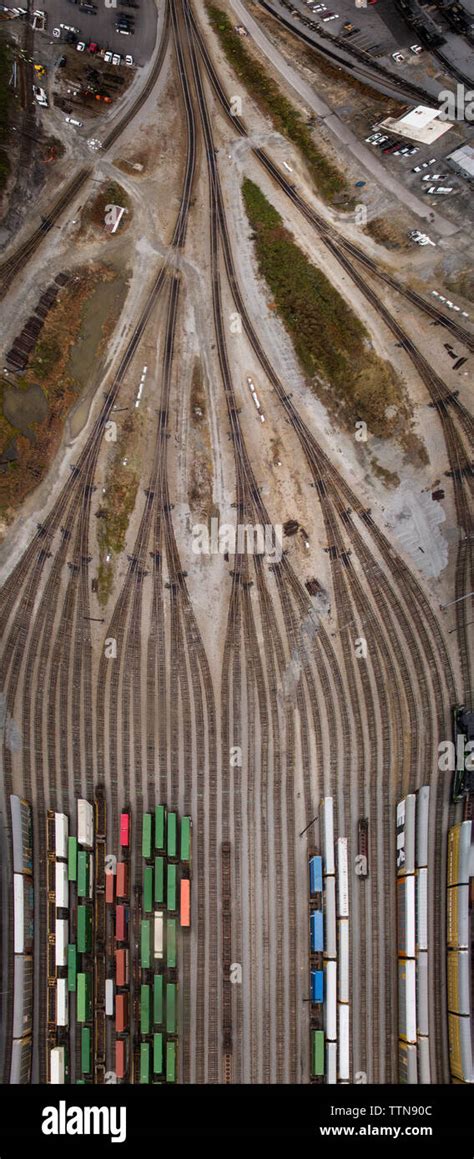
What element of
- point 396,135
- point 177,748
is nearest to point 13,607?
point 177,748

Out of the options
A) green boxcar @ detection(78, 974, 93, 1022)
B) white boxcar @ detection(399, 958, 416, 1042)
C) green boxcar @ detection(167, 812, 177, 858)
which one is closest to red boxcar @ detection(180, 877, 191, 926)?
green boxcar @ detection(167, 812, 177, 858)

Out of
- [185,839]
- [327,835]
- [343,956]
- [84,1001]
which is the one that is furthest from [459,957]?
[84,1001]

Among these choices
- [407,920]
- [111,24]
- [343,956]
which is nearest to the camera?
[407,920]

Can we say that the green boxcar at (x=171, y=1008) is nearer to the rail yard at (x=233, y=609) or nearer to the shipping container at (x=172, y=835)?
the rail yard at (x=233, y=609)

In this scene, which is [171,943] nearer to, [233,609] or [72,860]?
[72,860]

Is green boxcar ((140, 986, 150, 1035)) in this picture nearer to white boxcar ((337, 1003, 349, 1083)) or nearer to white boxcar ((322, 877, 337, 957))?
white boxcar ((322, 877, 337, 957))

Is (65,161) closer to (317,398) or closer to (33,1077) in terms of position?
(317,398)
